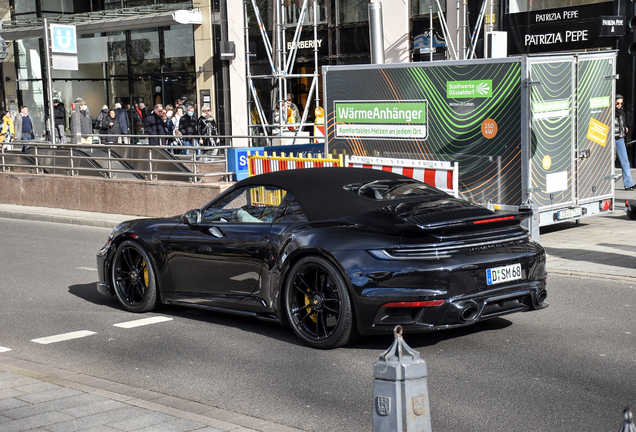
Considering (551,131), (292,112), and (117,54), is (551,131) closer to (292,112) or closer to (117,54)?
(292,112)

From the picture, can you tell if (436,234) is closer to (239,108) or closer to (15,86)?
(239,108)

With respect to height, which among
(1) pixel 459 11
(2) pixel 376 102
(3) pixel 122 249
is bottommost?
(3) pixel 122 249

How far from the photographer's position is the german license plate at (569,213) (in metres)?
11.8

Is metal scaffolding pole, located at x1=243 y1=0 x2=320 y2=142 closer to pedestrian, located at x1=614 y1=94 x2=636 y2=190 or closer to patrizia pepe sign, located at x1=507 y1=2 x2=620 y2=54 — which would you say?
patrizia pepe sign, located at x1=507 y1=2 x2=620 y2=54

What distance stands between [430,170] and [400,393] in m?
8.36

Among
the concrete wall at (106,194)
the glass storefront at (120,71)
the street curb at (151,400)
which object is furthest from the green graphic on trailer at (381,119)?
the glass storefront at (120,71)

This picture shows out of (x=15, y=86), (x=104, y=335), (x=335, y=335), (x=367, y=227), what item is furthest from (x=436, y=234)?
(x=15, y=86)

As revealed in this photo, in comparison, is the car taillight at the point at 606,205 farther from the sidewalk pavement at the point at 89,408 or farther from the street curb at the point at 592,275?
the sidewalk pavement at the point at 89,408

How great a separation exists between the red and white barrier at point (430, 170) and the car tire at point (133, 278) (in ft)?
15.6

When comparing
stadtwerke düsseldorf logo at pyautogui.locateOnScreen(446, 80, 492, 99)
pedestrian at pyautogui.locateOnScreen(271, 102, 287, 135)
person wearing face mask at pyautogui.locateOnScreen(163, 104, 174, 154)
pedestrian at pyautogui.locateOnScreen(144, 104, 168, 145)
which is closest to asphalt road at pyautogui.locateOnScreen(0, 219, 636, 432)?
stadtwerke düsseldorf logo at pyautogui.locateOnScreen(446, 80, 492, 99)

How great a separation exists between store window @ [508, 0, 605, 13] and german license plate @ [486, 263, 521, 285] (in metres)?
16.9

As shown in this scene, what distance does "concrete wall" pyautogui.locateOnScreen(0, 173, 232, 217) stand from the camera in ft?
49.9

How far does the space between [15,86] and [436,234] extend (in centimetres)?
3682

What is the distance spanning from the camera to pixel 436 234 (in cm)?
601
